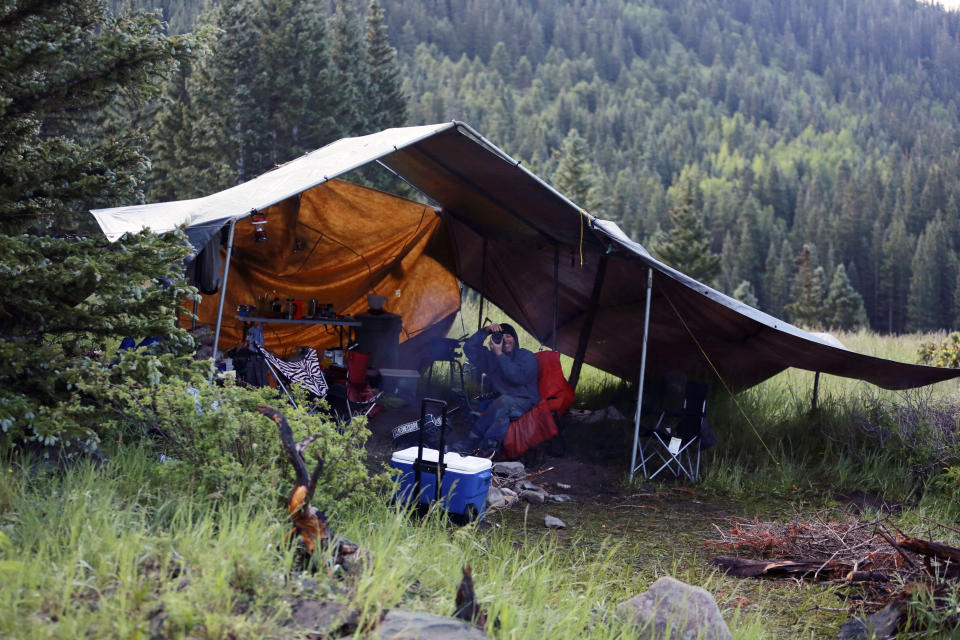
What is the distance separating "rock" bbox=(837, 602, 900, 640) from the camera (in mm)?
3154

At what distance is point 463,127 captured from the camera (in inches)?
220

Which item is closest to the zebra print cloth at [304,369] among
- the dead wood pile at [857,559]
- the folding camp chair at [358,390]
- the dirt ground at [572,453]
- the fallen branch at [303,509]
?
the folding camp chair at [358,390]

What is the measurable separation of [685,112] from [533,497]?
375 feet

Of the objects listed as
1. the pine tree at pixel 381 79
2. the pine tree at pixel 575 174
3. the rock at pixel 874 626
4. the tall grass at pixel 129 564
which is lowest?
the rock at pixel 874 626

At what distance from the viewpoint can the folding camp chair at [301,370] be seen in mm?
6363

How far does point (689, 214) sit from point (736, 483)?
37162 mm

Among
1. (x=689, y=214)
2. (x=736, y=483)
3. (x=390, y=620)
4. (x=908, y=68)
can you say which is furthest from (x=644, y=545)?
(x=908, y=68)

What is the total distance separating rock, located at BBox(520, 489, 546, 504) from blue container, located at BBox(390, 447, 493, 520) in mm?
994

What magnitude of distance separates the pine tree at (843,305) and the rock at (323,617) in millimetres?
55004

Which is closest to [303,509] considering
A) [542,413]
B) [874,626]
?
[874,626]

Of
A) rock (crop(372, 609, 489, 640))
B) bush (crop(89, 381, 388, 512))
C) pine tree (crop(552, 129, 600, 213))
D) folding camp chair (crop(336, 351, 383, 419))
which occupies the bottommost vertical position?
folding camp chair (crop(336, 351, 383, 419))

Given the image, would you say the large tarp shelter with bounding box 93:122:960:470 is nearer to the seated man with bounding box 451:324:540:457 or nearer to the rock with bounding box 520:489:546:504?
the seated man with bounding box 451:324:540:457

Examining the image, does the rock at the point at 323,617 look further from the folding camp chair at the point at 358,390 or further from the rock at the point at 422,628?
the folding camp chair at the point at 358,390

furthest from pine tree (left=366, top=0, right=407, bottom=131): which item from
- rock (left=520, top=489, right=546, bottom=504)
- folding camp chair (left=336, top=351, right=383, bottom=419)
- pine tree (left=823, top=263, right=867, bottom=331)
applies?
pine tree (left=823, top=263, right=867, bottom=331)
